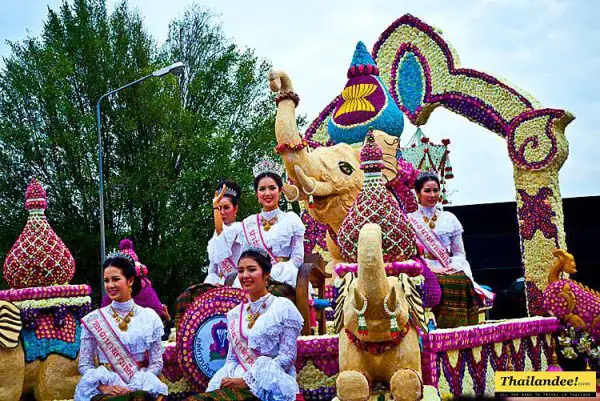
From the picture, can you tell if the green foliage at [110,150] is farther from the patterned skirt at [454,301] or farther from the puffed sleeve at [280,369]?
the puffed sleeve at [280,369]

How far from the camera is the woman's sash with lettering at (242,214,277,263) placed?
22.0 ft

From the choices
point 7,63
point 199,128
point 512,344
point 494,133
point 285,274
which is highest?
point 7,63

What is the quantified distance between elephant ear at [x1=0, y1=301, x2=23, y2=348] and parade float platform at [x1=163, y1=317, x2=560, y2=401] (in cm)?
104

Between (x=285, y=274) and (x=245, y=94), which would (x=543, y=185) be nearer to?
(x=285, y=274)

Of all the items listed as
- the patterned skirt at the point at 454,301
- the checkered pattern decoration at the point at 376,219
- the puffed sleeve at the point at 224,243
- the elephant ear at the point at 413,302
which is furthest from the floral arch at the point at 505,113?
the elephant ear at the point at 413,302

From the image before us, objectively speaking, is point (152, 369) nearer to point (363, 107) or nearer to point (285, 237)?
point (285, 237)

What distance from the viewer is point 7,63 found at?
19453 mm

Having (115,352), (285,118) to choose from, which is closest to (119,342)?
(115,352)

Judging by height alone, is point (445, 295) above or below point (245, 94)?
below

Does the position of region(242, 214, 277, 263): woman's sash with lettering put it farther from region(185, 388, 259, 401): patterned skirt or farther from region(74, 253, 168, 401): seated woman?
region(185, 388, 259, 401): patterned skirt

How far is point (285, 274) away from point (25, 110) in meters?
14.6

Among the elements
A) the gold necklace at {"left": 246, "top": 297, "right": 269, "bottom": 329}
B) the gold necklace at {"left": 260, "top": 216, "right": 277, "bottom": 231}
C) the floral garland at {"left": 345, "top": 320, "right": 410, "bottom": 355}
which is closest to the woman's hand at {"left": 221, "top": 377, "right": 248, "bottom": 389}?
the gold necklace at {"left": 246, "top": 297, "right": 269, "bottom": 329}

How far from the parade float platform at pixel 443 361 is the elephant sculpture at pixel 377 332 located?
338mm

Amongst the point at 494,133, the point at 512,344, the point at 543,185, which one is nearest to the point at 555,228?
the point at 543,185
